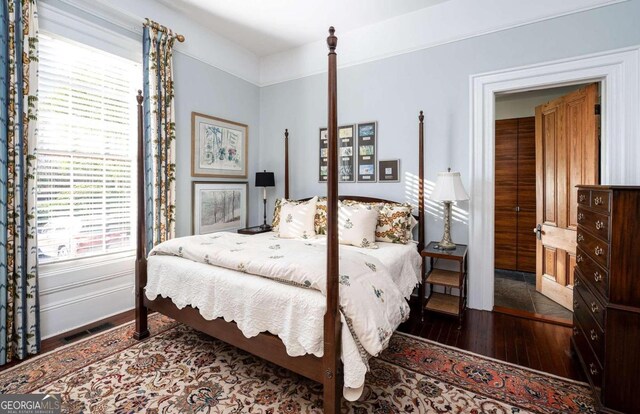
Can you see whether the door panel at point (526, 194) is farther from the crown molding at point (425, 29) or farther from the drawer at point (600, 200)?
the drawer at point (600, 200)

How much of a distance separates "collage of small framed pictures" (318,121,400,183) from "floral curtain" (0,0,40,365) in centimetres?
253

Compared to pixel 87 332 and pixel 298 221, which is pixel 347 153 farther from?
pixel 87 332

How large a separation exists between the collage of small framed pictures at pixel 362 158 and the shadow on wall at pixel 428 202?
0.14 metres

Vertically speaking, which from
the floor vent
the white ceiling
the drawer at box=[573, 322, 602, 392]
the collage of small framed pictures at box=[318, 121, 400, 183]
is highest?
the white ceiling

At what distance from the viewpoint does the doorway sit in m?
2.83

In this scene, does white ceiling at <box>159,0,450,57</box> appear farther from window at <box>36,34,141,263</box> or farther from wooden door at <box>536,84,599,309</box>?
wooden door at <box>536,84,599,309</box>

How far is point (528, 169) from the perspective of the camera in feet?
14.6

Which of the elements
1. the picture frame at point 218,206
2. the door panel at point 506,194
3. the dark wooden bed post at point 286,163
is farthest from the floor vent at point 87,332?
the door panel at point 506,194

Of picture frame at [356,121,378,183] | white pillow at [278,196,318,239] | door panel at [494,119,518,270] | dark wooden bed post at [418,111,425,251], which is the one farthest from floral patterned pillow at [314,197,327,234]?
door panel at [494,119,518,270]

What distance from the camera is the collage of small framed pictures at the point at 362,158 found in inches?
139

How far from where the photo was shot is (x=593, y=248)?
1.84 meters

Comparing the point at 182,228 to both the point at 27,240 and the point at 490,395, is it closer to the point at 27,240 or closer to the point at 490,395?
the point at 27,240

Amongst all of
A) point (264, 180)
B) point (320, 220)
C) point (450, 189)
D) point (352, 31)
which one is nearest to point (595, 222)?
point (450, 189)

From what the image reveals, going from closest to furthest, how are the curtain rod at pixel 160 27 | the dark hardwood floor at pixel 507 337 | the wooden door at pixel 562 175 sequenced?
the dark hardwood floor at pixel 507 337 < the wooden door at pixel 562 175 < the curtain rod at pixel 160 27
